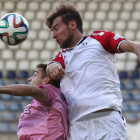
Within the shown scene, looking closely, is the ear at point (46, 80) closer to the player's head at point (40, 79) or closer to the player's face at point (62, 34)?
the player's head at point (40, 79)

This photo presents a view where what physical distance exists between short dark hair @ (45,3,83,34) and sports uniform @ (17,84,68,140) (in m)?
0.55

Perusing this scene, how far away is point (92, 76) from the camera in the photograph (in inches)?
64.4

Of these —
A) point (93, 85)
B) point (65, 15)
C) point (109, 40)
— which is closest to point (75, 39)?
point (65, 15)

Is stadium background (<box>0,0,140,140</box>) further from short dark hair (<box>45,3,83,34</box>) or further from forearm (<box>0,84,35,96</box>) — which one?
forearm (<box>0,84,35,96</box>)

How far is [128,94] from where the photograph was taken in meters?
8.12

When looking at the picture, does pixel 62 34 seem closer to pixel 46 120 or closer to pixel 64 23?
pixel 64 23

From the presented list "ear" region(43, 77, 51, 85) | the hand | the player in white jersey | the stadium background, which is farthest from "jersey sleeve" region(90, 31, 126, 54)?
the stadium background

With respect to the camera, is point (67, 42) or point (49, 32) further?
point (49, 32)

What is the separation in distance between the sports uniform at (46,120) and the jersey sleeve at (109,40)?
0.46 m

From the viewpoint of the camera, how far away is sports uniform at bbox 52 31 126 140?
5.22 feet

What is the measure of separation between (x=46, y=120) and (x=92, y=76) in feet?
1.33

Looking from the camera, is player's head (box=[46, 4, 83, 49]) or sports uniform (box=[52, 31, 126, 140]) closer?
sports uniform (box=[52, 31, 126, 140])

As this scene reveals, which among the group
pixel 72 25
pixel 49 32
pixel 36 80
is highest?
pixel 72 25

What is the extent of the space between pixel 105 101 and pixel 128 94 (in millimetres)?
6764
